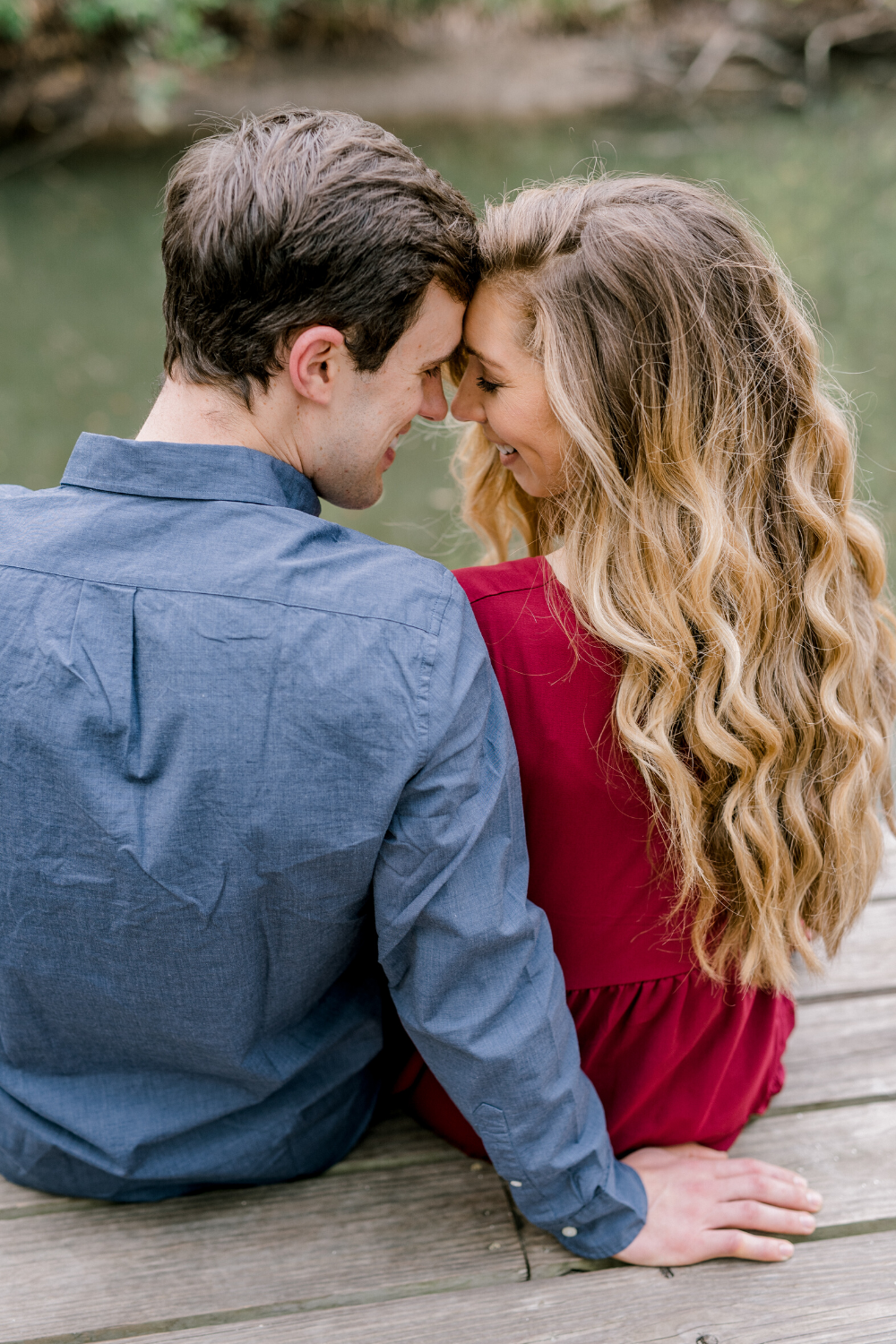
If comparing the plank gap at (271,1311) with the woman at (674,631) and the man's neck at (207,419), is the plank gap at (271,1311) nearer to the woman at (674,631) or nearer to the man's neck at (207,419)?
the woman at (674,631)

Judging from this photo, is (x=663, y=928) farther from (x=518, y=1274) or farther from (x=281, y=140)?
(x=281, y=140)

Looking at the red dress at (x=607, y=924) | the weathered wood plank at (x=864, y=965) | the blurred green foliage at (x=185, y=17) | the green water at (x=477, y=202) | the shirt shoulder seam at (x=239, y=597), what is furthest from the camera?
the blurred green foliage at (x=185, y=17)

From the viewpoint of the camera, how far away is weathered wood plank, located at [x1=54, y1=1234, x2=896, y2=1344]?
1.30m

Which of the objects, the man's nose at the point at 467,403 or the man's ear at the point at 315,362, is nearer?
the man's ear at the point at 315,362

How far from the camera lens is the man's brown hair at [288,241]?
123 centimetres

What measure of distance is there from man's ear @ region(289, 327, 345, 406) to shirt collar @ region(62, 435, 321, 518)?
151 mm

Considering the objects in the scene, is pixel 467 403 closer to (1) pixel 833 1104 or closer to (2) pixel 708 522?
(2) pixel 708 522

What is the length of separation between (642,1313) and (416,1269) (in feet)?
0.95

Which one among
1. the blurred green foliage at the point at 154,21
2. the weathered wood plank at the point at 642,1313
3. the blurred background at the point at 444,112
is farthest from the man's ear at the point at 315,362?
the blurred green foliage at the point at 154,21

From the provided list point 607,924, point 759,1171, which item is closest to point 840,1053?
point 759,1171

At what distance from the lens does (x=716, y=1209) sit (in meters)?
1.40

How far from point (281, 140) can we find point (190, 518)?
480 mm

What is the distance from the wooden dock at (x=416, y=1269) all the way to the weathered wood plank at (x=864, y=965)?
249 millimetres

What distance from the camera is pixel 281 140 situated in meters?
1.26
